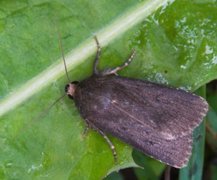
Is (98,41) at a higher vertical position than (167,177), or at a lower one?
higher

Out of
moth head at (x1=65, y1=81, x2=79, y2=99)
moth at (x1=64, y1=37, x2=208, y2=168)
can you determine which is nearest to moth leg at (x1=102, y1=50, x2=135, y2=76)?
moth at (x1=64, y1=37, x2=208, y2=168)

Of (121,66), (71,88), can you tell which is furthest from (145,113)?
(71,88)

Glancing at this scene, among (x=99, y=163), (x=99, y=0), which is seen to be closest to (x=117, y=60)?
(x=99, y=0)

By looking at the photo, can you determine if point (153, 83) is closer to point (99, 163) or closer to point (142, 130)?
point (142, 130)

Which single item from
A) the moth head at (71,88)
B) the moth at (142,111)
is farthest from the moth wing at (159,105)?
the moth head at (71,88)

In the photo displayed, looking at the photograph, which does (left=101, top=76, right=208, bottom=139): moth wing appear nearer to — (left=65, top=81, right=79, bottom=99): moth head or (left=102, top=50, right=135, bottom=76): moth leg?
(left=102, top=50, right=135, bottom=76): moth leg

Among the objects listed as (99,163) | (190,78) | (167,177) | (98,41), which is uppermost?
(98,41)

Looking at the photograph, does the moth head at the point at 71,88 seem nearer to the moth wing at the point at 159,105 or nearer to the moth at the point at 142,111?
the moth at the point at 142,111

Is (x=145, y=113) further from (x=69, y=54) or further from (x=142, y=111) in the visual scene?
(x=69, y=54)

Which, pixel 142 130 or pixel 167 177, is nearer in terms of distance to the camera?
pixel 142 130
